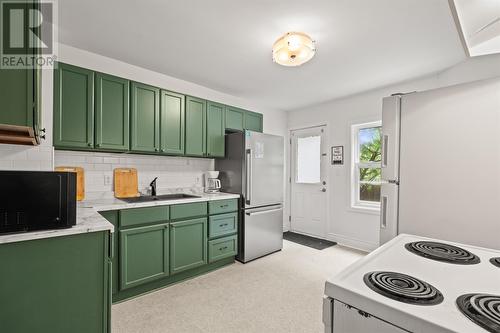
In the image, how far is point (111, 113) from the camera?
2.42m

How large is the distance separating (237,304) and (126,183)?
1862mm

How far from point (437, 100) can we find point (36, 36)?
243cm

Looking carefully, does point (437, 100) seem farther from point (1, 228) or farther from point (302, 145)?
point (302, 145)

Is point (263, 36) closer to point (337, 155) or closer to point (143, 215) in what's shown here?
point (143, 215)

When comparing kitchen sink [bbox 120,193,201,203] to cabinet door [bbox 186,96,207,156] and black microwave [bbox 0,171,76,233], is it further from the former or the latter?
black microwave [bbox 0,171,76,233]

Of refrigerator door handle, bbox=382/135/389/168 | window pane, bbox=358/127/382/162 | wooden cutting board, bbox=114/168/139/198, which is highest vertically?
window pane, bbox=358/127/382/162

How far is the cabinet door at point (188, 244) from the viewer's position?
2535 millimetres

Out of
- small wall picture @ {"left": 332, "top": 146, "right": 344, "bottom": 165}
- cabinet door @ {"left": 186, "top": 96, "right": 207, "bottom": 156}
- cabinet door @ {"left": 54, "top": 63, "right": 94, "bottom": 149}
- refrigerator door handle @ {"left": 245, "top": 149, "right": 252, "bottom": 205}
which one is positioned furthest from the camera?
small wall picture @ {"left": 332, "top": 146, "right": 344, "bottom": 165}

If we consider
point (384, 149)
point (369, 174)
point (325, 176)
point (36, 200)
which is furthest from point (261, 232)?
point (36, 200)

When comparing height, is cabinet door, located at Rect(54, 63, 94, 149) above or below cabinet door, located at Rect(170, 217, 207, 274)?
above

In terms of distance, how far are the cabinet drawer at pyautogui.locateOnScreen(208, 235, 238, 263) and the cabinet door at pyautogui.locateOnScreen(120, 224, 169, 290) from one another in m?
0.57

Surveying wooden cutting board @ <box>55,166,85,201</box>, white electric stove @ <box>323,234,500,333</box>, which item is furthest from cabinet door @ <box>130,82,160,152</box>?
white electric stove @ <box>323,234,500,333</box>

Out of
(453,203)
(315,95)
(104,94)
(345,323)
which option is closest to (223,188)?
(104,94)

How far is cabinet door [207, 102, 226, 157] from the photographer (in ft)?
10.6
